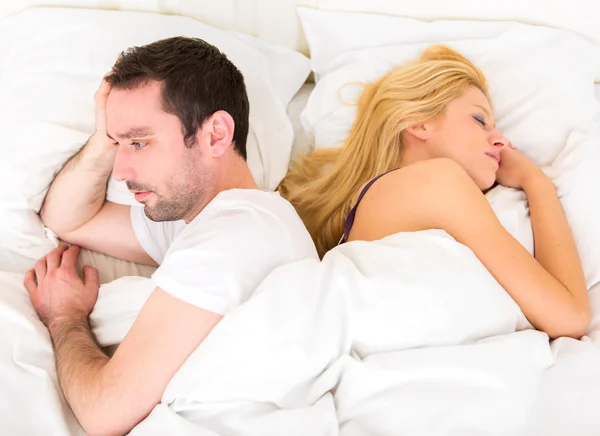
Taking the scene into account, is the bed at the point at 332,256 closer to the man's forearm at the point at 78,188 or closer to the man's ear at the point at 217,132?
the man's forearm at the point at 78,188

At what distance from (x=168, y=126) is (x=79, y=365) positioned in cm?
45

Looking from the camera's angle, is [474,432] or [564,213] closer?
[474,432]

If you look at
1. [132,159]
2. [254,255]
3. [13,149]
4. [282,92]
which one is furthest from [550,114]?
[13,149]

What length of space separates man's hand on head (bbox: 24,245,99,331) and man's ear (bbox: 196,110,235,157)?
1.26 ft

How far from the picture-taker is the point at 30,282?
118 cm

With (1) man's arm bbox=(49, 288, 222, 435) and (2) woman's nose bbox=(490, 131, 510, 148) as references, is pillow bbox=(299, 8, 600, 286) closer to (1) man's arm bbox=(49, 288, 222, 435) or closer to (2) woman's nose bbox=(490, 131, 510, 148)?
(2) woman's nose bbox=(490, 131, 510, 148)

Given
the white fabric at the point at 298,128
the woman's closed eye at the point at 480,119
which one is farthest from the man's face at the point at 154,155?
the woman's closed eye at the point at 480,119

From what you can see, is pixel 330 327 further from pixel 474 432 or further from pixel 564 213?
pixel 564 213

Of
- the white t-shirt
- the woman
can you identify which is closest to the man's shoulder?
the white t-shirt

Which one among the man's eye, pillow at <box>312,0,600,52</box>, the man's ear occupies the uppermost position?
pillow at <box>312,0,600,52</box>

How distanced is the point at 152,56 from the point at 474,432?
0.88 meters

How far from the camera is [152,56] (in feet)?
3.67

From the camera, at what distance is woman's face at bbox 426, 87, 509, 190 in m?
1.31

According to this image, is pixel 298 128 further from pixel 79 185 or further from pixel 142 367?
pixel 142 367
